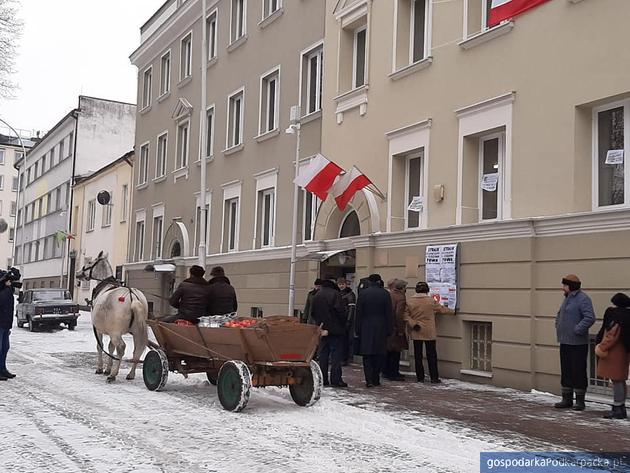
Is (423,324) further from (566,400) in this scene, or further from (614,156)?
(614,156)

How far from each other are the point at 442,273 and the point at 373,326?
81.2 inches

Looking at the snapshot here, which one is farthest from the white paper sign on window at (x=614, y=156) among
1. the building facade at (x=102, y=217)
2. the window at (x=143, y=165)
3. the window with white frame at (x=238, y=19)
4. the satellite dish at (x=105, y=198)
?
the satellite dish at (x=105, y=198)

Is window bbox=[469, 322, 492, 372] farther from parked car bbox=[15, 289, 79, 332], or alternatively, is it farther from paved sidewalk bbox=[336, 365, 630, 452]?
parked car bbox=[15, 289, 79, 332]

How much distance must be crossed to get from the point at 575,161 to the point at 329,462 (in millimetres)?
6674

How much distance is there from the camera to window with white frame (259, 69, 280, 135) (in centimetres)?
2088

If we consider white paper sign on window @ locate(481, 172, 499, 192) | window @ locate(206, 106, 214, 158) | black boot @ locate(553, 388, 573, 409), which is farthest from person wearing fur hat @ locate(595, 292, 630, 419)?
window @ locate(206, 106, 214, 158)

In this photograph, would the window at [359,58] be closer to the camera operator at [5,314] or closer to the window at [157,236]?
the camera operator at [5,314]

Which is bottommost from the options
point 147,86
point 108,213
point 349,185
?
point 349,185

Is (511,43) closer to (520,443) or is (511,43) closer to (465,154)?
(465,154)

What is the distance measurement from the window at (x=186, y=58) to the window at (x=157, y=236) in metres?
5.68

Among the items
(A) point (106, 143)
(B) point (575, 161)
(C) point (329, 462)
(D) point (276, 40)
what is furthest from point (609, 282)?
(A) point (106, 143)

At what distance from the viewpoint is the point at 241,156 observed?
2220 cm

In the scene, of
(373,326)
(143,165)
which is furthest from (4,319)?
(143,165)

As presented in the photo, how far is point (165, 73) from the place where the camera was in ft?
97.7
